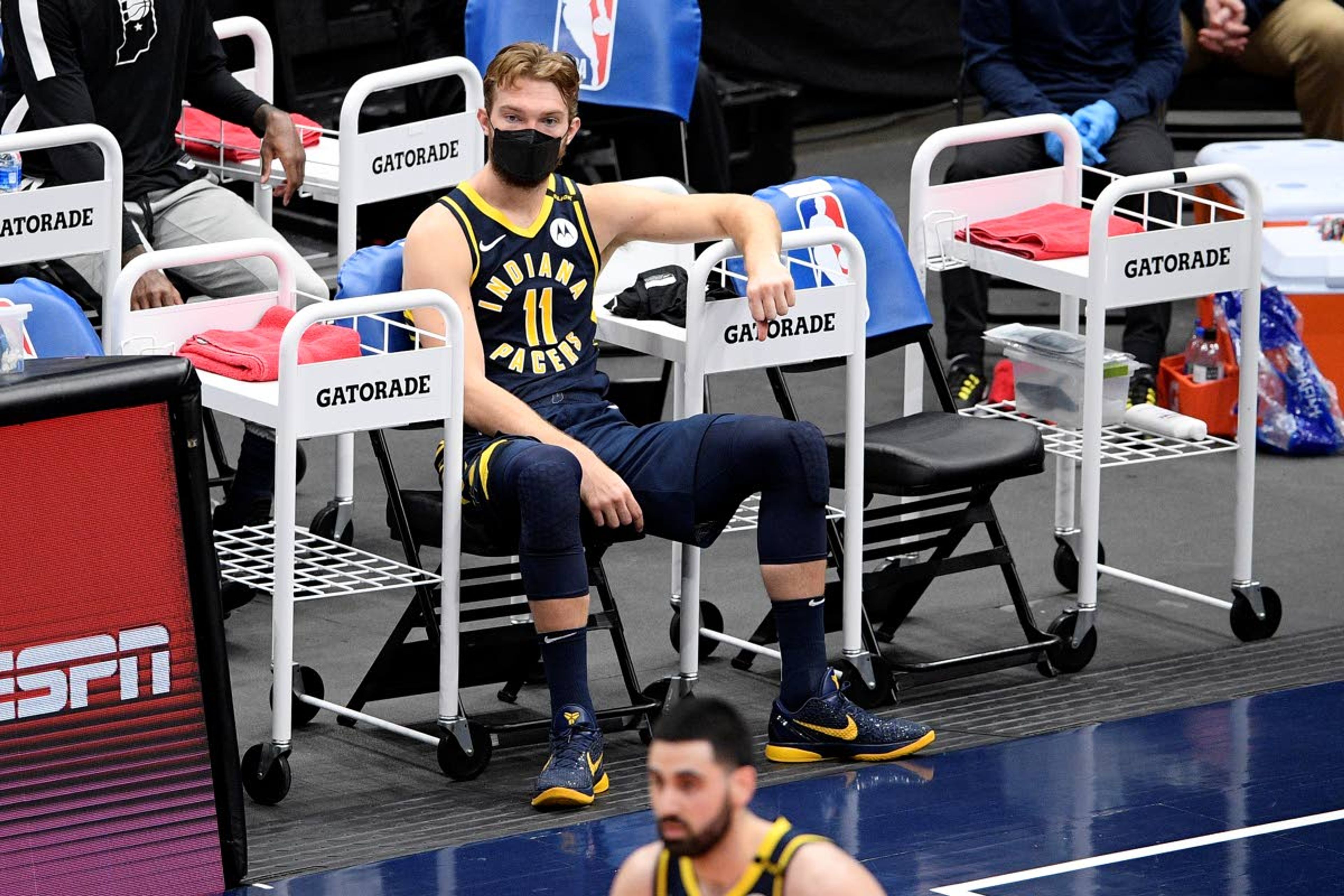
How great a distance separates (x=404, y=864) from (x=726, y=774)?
1.91m

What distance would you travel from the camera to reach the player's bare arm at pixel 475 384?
196 inches

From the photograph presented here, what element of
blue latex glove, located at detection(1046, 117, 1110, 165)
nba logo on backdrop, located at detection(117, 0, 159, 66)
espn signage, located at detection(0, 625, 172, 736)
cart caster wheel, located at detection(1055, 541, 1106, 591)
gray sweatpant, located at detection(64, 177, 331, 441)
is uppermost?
nba logo on backdrop, located at detection(117, 0, 159, 66)

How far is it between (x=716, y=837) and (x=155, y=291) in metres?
3.28

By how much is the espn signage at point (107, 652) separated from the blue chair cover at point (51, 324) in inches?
25.6

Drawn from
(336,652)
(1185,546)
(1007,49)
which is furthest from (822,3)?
(336,652)

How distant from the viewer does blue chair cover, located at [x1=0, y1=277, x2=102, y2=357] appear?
498 cm

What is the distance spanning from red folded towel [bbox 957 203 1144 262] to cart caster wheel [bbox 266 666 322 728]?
1877 millimetres

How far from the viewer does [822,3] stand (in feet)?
36.4

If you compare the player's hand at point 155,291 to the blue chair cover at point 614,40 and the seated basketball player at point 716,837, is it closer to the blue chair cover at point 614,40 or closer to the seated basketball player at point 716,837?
the blue chair cover at point 614,40

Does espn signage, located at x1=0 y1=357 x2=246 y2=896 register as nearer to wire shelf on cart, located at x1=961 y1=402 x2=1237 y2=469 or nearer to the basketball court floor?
the basketball court floor

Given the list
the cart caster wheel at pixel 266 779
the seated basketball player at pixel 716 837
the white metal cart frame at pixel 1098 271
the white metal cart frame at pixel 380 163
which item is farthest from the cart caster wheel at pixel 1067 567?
the seated basketball player at pixel 716 837

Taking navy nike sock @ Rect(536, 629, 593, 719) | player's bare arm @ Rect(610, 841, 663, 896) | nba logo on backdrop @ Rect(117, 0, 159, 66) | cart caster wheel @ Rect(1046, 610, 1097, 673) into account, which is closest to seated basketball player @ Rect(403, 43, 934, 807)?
navy nike sock @ Rect(536, 629, 593, 719)

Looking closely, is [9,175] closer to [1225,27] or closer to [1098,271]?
[1098,271]

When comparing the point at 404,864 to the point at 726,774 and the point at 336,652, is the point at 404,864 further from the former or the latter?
the point at 726,774
